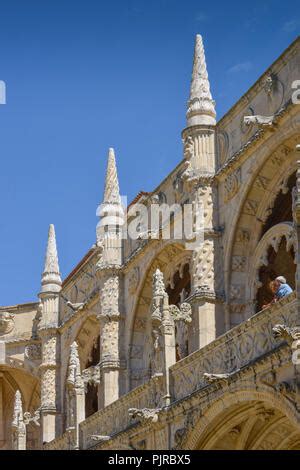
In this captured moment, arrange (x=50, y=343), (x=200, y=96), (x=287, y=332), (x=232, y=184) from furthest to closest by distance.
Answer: (x=50, y=343)
(x=200, y=96)
(x=232, y=184)
(x=287, y=332)

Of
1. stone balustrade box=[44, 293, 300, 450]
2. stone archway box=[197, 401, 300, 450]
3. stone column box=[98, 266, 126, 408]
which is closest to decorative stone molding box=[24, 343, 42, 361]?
stone column box=[98, 266, 126, 408]

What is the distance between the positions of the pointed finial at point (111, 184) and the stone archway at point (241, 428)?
9.77 meters

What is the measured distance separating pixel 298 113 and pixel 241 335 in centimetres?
441

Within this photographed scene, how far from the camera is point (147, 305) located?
2844 centimetres

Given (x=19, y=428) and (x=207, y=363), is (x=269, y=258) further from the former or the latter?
(x=19, y=428)

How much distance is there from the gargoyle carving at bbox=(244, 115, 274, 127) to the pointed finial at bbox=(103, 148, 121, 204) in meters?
7.67

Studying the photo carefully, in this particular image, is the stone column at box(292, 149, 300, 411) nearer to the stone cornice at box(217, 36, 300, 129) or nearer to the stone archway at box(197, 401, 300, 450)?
the stone archway at box(197, 401, 300, 450)

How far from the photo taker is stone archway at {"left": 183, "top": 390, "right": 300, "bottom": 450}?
66.0 ft

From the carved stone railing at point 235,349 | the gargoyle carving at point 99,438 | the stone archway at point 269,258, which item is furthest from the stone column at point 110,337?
the carved stone railing at point 235,349

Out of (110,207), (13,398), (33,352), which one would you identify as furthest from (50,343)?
(110,207)

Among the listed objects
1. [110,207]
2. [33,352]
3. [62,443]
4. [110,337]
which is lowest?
[62,443]

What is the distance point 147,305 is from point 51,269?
738cm

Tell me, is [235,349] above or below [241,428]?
above
